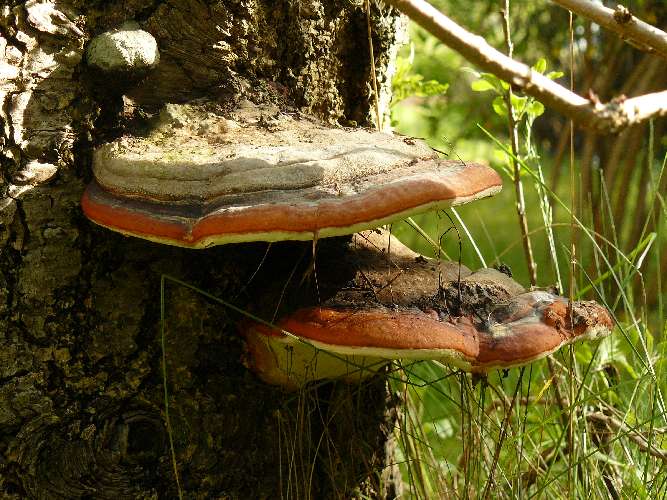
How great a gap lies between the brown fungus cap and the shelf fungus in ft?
0.79

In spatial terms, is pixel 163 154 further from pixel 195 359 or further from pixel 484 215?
pixel 484 215

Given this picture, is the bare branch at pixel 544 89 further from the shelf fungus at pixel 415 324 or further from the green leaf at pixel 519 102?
the green leaf at pixel 519 102

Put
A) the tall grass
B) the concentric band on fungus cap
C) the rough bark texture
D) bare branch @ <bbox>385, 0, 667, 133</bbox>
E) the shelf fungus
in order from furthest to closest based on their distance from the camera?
the tall grass < the rough bark texture < the shelf fungus < the concentric band on fungus cap < bare branch @ <bbox>385, 0, 667, 133</bbox>

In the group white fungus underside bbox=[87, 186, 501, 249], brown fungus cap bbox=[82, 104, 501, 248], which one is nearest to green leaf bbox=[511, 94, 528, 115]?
brown fungus cap bbox=[82, 104, 501, 248]

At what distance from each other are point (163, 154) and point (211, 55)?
1.34 feet

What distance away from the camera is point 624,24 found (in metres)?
1.18

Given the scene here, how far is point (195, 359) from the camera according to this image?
1.89 metres

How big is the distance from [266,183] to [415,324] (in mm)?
398

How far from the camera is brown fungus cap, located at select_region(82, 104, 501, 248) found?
133cm

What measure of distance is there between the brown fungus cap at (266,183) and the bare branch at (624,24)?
36cm

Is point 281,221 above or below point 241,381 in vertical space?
above

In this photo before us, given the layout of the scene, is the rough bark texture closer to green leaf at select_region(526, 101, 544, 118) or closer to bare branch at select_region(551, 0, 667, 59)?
green leaf at select_region(526, 101, 544, 118)

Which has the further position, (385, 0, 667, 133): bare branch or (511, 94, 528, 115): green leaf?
(511, 94, 528, 115): green leaf

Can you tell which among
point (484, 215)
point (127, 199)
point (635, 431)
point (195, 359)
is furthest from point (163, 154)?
point (484, 215)
